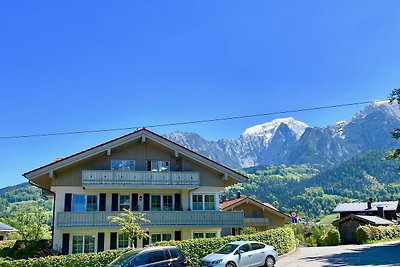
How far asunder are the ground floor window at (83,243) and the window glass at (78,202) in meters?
2.14

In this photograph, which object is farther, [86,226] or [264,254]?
[86,226]

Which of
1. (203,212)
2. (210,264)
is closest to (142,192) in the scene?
(203,212)

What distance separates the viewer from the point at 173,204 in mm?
35875

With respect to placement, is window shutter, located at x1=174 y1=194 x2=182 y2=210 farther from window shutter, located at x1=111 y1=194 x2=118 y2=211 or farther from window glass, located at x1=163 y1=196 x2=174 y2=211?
window shutter, located at x1=111 y1=194 x2=118 y2=211

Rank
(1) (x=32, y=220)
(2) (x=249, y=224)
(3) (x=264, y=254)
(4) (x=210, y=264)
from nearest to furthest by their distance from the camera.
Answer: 1. (4) (x=210, y=264)
2. (3) (x=264, y=254)
3. (1) (x=32, y=220)
4. (2) (x=249, y=224)

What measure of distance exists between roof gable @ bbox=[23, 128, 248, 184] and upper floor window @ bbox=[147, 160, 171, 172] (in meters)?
1.62

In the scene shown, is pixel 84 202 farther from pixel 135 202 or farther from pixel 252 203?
A: pixel 252 203

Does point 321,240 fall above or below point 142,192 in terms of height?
below

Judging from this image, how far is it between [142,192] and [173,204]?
289 centimetres

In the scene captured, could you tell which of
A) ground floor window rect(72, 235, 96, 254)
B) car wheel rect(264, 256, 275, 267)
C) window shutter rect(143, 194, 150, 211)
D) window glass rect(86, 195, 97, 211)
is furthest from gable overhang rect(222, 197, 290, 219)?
car wheel rect(264, 256, 275, 267)

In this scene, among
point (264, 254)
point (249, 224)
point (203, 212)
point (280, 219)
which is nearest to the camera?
point (264, 254)

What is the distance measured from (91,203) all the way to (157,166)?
6144 mm

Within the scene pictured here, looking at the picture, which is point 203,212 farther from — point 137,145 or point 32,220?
point 32,220

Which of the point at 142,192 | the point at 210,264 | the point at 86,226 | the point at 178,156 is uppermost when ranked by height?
the point at 178,156
